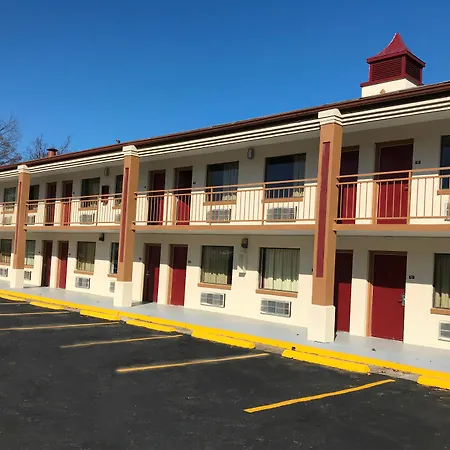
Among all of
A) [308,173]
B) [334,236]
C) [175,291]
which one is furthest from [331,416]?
[175,291]

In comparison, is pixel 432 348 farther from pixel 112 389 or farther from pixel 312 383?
pixel 112 389

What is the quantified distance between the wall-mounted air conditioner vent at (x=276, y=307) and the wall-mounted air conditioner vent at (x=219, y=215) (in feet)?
9.38

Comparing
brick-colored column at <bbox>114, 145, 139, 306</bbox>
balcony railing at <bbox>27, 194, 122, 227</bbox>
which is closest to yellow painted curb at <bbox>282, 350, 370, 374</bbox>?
brick-colored column at <bbox>114, 145, 139, 306</bbox>

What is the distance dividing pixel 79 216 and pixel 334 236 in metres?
13.0

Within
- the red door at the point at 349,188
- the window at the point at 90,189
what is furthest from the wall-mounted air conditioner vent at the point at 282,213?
the window at the point at 90,189

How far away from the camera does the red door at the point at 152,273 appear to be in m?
17.9

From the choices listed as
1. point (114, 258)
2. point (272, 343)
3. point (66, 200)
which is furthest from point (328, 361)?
point (66, 200)

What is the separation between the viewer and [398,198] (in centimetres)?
1226

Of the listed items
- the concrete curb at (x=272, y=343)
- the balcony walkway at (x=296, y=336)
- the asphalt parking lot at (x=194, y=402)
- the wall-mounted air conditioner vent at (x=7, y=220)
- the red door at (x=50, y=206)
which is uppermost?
the red door at (x=50, y=206)

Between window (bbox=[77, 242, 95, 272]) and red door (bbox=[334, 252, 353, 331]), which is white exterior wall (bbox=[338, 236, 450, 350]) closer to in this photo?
red door (bbox=[334, 252, 353, 331])

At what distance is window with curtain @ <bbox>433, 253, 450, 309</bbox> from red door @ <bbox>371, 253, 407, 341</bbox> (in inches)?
30.9

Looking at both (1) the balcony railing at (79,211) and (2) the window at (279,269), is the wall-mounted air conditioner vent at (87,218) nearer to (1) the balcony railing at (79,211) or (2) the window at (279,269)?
(1) the balcony railing at (79,211)

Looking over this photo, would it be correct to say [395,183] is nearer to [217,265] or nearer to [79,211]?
[217,265]

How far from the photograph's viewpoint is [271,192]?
14805mm
